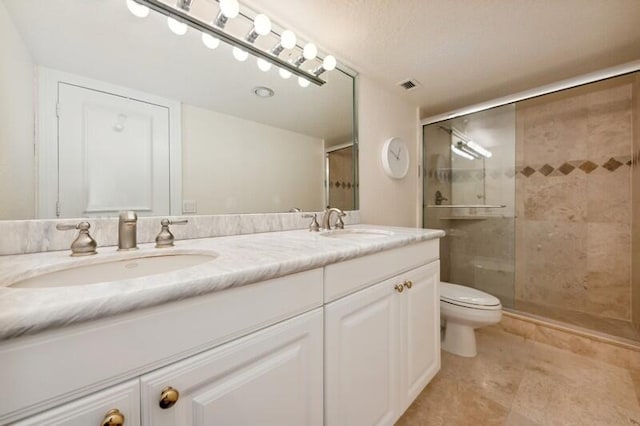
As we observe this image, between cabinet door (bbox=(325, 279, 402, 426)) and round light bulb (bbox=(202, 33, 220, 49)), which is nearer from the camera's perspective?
cabinet door (bbox=(325, 279, 402, 426))

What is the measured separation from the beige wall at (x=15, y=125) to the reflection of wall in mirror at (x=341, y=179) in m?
1.20

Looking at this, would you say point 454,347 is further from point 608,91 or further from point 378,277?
point 608,91

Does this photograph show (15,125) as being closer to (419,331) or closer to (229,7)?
(229,7)

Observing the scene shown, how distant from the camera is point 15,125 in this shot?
682mm

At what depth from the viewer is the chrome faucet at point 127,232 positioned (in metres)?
0.72

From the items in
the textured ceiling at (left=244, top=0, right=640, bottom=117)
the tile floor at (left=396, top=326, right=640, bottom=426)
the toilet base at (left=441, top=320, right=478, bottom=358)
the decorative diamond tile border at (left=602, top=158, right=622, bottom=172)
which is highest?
the textured ceiling at (left=244, top=0, right=640, bottom=117)

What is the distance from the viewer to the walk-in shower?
171 centimetres

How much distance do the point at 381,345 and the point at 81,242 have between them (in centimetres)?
97

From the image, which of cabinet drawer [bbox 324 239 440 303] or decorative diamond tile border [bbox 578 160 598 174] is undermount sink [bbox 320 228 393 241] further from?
decorative diamond tile border [bbox 578 160 598 174]

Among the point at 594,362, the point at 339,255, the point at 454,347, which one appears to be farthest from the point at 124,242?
the point at 594,362

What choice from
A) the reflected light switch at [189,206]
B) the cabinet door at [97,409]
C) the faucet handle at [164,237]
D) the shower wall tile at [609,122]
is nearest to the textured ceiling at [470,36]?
the shower wall tile at [609,122]

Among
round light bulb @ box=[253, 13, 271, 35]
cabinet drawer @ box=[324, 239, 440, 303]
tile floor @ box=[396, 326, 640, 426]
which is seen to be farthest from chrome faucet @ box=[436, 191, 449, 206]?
round light bulb @ box=[253, 13, 271, 35]

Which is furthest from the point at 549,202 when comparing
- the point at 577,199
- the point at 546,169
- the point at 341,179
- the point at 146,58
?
the point at 146,58

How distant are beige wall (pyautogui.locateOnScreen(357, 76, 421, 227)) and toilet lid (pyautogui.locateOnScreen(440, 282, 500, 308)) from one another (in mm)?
620
